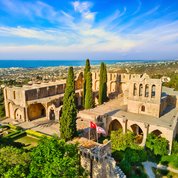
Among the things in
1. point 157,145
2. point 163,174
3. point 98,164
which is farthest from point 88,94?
point 98,164

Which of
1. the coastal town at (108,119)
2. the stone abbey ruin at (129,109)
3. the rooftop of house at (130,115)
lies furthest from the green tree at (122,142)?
the rooftop of house at (130,115)

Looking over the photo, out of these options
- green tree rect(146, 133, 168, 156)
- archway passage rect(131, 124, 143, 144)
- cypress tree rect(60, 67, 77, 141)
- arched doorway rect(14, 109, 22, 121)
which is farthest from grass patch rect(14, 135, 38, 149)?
green tree rect(146, 133, 168, 156)

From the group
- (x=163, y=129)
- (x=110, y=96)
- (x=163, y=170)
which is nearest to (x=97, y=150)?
(x=163, y=170)

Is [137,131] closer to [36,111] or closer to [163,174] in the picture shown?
[163,174]

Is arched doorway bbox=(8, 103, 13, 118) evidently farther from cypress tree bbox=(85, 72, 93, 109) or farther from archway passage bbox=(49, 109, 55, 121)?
cypress tree bbox=(85, 72, 93, 109)

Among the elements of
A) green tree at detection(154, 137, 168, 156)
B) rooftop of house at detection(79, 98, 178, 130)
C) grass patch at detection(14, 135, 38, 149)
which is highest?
rooftop of house at detection(79, 98, 178, 130)

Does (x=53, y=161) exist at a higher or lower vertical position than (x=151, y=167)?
higher

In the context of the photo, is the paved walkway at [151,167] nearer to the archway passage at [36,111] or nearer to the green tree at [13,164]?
the green tree at [13,164]
